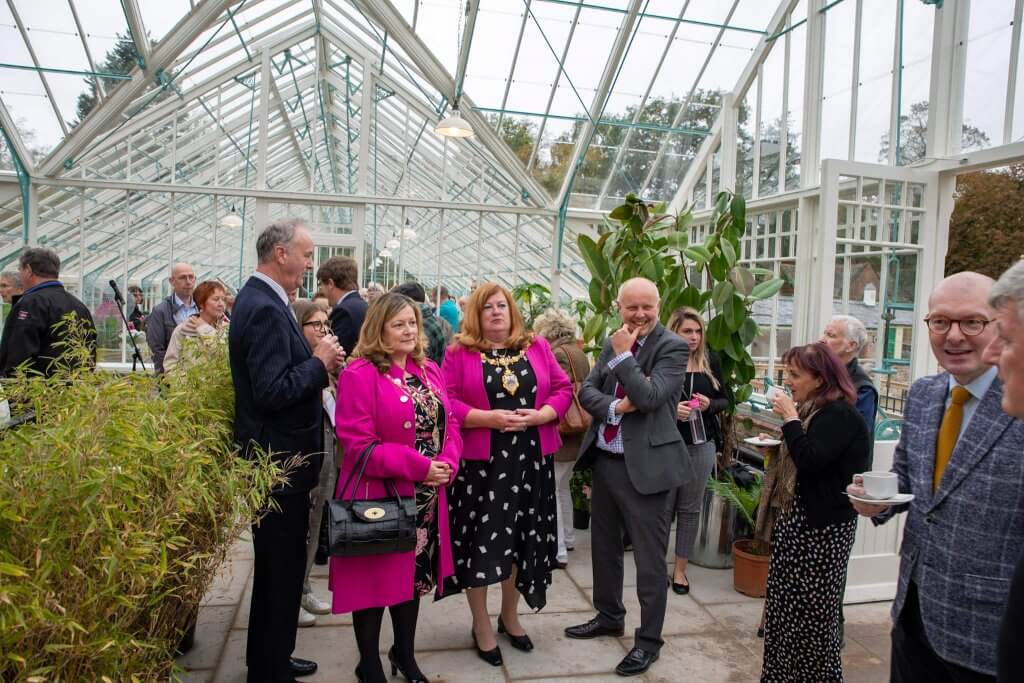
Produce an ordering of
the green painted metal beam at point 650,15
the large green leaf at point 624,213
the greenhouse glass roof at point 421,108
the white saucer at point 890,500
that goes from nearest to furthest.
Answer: the white saucer at point 890,500, the large green leaf at point 624,213, the greenhouse glass roof at point 421,108, the green painted metal beam at point 650,15

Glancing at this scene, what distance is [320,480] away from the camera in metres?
3.19

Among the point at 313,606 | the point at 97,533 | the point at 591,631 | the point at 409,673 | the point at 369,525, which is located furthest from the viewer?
the point at 313,606

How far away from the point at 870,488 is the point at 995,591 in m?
0.37

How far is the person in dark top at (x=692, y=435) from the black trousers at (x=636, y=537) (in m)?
0.86

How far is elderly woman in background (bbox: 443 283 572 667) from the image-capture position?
2723mm

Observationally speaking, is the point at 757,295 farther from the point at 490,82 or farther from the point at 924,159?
the point at 490,82

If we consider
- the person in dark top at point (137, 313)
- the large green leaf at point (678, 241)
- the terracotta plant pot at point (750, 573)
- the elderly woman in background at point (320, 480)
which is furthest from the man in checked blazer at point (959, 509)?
the person in dark top at point (137, 313)

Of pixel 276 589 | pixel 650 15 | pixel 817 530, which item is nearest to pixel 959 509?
pixel 817 530

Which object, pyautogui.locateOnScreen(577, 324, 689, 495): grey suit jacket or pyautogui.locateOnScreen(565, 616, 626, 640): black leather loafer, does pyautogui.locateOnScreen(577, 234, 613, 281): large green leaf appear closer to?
pyautogui.locateOnScreen(577, 324, 689, 495): grey suit jacket

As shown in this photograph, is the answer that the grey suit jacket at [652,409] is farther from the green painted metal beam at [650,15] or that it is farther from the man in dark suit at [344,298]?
the green painted metal beam at [650,15]

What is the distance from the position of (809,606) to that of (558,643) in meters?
1.11

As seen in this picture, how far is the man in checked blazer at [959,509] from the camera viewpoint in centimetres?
143

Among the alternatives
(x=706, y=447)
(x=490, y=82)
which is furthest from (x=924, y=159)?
(x=490, y=82)

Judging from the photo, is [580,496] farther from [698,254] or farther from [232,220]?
[232,220]
